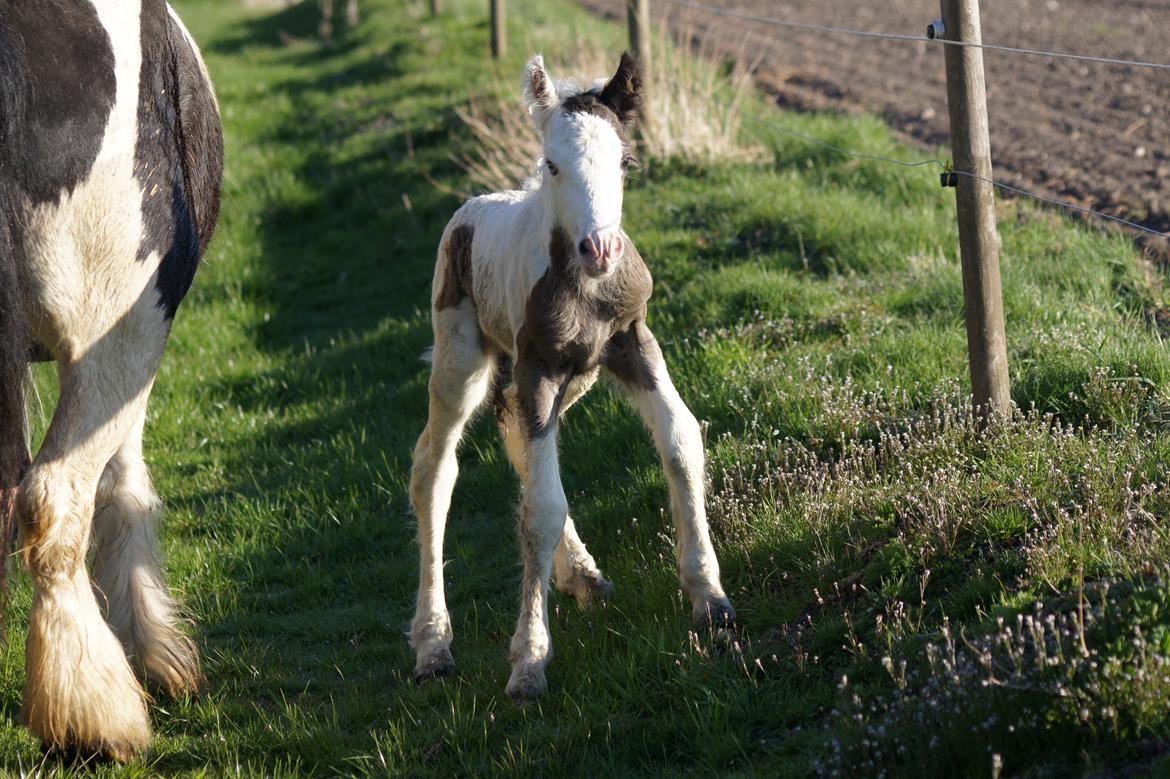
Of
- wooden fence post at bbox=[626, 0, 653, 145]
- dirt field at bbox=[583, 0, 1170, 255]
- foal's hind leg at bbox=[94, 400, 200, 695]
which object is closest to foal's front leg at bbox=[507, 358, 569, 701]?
foal's hind leg at bbox=[94, 400, 200, 695]

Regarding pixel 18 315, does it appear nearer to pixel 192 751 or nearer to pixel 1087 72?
pixel 192 751

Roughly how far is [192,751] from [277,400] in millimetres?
4025

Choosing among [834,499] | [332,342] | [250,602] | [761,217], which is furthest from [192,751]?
[761,217]

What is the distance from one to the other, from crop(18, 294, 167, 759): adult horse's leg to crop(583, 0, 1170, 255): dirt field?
5869mm

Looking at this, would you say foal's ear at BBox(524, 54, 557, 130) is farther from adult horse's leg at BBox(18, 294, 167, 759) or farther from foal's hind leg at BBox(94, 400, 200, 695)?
foal's hind leg at BBox(94, 400, 200, 695)

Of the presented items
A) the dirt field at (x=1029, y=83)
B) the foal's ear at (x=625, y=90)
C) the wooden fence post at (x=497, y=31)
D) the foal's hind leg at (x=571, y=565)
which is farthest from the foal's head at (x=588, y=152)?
the wooden fence post at (x=497, y=31)

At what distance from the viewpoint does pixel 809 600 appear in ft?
14.5

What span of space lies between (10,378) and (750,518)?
9.44 ft

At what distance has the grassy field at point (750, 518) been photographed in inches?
144

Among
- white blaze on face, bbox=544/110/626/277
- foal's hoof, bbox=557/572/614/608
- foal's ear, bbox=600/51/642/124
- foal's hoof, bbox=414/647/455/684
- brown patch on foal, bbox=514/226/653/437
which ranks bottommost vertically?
foal's hoof, bbox=414/647/455/684

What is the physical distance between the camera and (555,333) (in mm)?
4270

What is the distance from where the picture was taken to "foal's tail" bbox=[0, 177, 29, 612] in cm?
389

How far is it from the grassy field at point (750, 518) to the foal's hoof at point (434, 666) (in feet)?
0.23

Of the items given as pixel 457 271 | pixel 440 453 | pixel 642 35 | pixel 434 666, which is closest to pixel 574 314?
pixel 457 271
